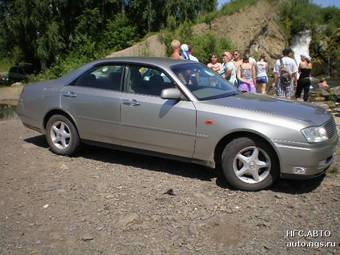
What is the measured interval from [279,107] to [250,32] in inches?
817

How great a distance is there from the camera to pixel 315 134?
5.57m

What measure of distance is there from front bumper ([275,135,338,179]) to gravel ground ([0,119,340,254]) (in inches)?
11.6

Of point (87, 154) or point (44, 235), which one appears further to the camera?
point (87, 154)

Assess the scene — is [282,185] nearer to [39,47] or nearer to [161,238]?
[161,238]

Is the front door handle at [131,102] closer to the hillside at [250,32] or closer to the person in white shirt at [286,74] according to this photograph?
the person in white shirt at [286,74]

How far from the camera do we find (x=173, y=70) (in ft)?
21.5

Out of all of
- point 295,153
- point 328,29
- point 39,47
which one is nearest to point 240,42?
point 328,29

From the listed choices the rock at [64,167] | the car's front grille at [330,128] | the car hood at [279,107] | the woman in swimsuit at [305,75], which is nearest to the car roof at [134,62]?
the car hood at [279,107]

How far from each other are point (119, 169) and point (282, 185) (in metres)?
2.26

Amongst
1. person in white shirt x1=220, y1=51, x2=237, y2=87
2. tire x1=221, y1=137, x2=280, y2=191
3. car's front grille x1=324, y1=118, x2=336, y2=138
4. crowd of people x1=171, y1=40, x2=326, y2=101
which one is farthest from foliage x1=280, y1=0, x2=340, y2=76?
tire x1=221, y1=137, x2=280, y2=191

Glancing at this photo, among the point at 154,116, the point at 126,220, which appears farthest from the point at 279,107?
the point at 126,220

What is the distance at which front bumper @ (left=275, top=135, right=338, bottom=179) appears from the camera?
5480mm

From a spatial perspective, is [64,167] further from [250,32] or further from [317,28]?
[317,28]

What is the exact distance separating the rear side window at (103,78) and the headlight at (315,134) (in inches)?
105
